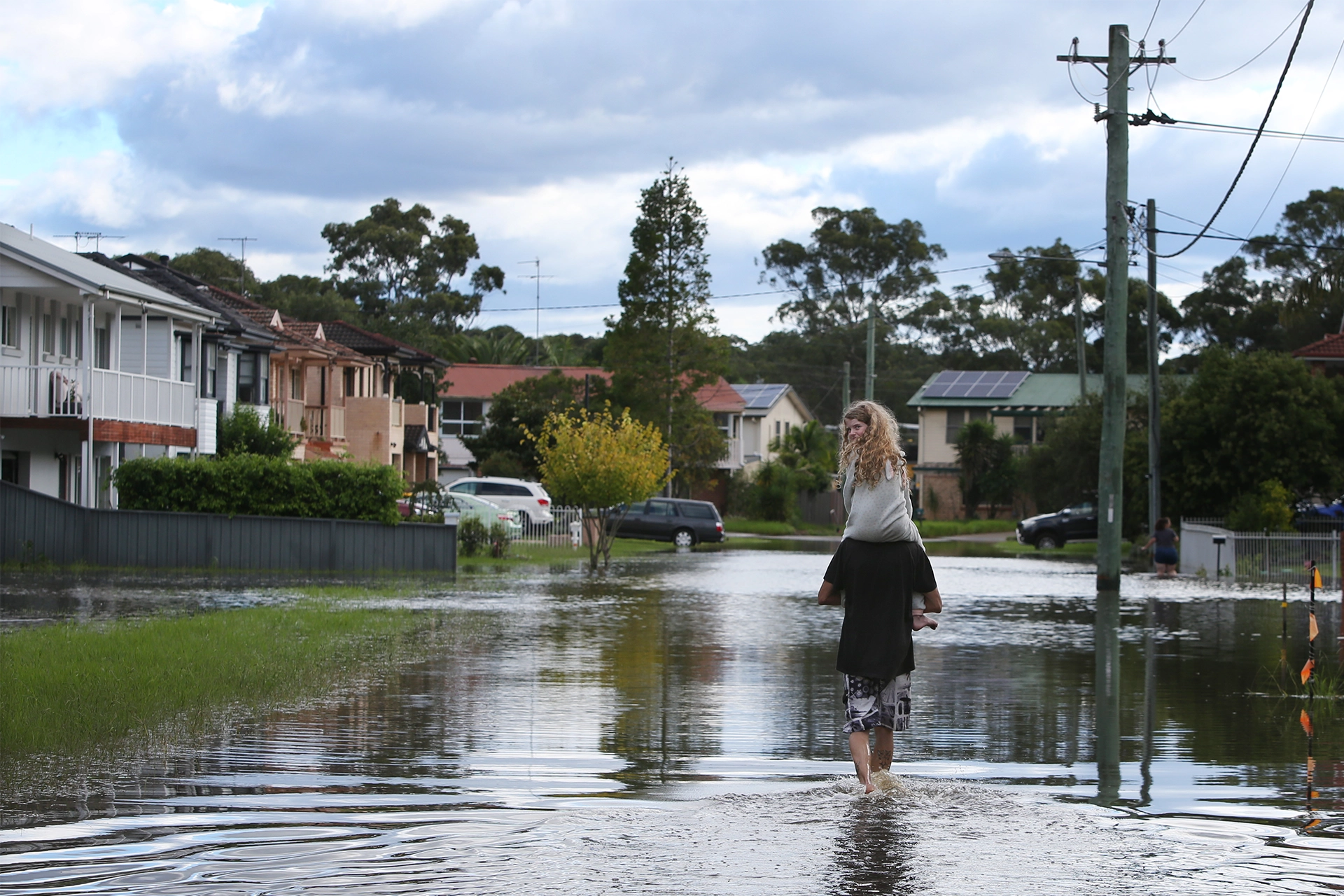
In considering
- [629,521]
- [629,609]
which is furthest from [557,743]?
[629,521]

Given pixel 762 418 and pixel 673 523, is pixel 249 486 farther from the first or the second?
pixel 762 418

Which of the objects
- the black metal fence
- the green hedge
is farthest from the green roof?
the green hedge

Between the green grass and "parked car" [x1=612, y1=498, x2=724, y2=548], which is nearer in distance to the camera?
the green grass

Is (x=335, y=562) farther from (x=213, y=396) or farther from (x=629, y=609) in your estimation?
(x=213, y=396)

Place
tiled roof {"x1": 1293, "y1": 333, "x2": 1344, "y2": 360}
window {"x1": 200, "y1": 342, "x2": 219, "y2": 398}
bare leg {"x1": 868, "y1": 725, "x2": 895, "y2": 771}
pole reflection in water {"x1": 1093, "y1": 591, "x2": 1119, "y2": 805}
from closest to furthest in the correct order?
bare leg {"x1": 868, "y1": 725, "x2": 895, "y2": 771} → pole reflection in water {"x1": 1093, "y1": 591, "x2": 1119, "y2": 805} → window {"x1": 200, "y1": 342, "x2": 219, "y2": 398} → tiled roof {"x1": 1293, "y1": 333, "x2": 1344, "y2": 360}

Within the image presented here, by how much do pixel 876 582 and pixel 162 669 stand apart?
6.14 meters

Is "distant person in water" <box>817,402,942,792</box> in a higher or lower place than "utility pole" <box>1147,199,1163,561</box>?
lower

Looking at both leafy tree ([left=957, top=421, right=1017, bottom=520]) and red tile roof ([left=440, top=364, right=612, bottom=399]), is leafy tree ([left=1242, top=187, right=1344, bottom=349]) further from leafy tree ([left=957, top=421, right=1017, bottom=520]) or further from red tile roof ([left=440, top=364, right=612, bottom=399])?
red tile roof ([left=440, top=364, right=612, bottom=399])

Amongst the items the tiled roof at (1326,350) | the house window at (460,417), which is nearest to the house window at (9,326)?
the tiled roof at (1326,350)

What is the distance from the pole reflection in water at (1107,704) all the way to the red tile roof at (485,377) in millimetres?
57443

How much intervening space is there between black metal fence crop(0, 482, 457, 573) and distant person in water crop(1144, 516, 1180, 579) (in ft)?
50.4

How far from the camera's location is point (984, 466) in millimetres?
70312

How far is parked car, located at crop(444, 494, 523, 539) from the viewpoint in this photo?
37.8 metres

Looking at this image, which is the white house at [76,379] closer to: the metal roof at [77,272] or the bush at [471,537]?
the metal roof at [77,272]
